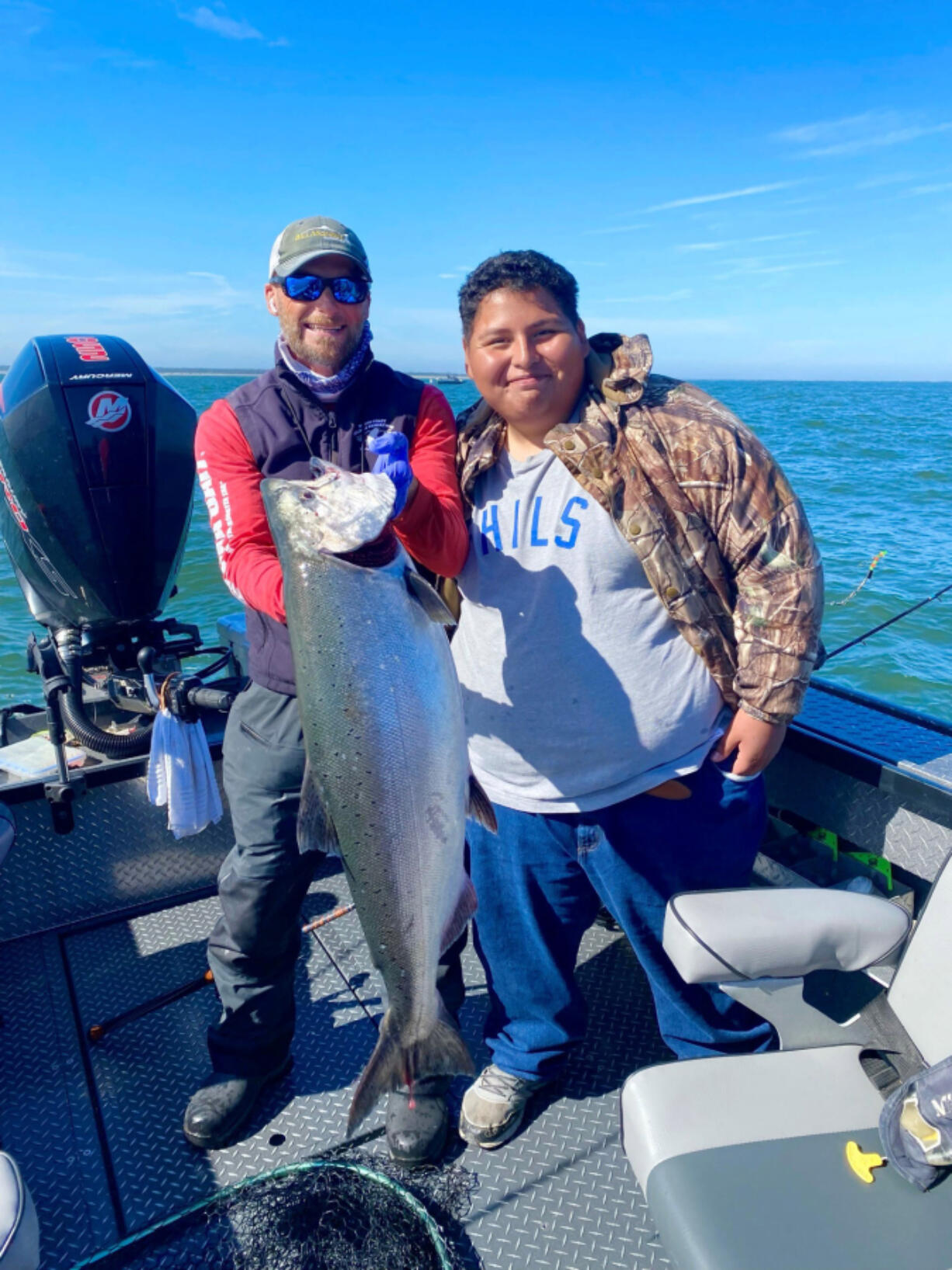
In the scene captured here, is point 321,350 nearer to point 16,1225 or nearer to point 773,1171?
point 16,1225

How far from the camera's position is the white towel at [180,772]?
3.55 m

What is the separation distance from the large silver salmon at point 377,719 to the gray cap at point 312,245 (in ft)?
2.41

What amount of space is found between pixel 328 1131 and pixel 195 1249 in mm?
544

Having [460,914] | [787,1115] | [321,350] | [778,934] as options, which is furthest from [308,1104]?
[321,350]

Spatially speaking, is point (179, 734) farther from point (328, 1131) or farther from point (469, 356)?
point (469, 356)

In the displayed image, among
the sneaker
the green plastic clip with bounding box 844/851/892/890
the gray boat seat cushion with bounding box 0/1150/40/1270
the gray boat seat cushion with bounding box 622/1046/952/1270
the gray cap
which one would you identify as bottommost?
the sneaker

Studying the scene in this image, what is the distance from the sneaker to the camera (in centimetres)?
282

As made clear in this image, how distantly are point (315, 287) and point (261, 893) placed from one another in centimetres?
191

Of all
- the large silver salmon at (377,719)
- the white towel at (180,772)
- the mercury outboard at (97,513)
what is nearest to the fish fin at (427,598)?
the large silver salmon at (377,719)

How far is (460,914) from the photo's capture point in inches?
94.7

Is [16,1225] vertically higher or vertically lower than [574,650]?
lower

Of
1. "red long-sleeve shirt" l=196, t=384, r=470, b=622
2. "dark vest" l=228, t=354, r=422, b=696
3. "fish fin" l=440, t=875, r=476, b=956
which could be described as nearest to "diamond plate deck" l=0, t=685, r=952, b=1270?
"fish fin" l=440, t=875, r=476, b=956

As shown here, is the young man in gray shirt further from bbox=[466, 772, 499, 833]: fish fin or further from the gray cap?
the gray cap

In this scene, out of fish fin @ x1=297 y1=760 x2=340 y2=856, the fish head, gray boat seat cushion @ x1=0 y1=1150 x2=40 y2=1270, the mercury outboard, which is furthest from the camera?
the mercury outboard
